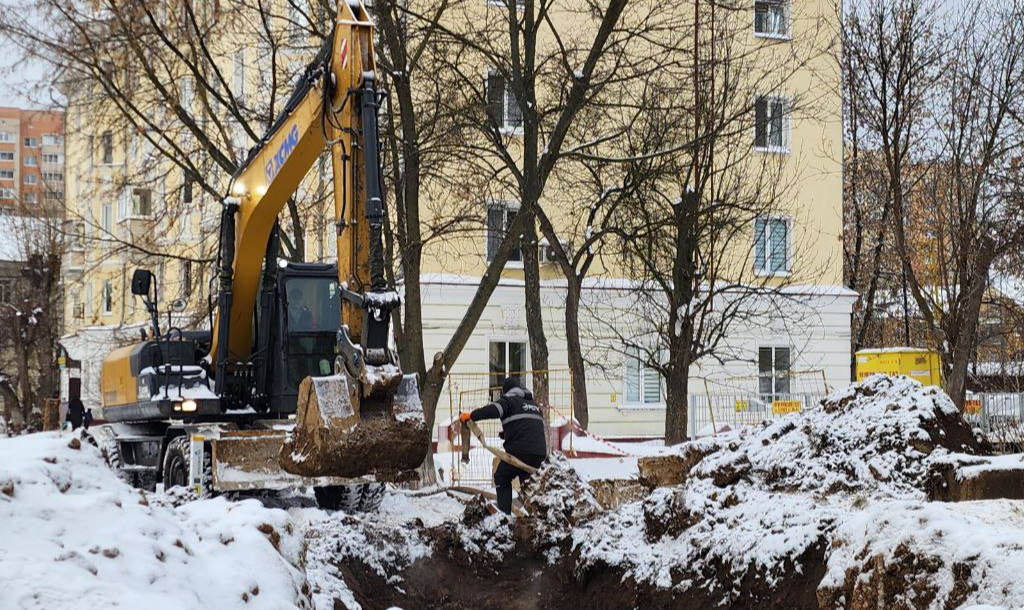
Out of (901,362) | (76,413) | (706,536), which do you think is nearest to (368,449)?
(706,536)

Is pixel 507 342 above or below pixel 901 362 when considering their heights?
above

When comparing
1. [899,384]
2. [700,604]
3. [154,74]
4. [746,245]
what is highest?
[154,74]

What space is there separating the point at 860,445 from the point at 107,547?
18.9ft

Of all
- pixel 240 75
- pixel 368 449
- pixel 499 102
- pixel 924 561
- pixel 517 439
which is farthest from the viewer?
pixel 240 75

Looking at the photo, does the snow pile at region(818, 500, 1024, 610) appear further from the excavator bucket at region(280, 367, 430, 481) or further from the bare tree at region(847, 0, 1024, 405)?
the bare tree at region(847, 0, 1024, 405)

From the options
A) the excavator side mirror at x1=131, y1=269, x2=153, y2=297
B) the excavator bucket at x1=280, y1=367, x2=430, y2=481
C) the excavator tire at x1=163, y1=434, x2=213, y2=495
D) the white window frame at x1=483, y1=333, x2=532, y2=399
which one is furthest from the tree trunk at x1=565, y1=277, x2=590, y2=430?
the excavator bucket at x1=280, y1=367, x2=430, y2=481

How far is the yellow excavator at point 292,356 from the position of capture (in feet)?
25.6

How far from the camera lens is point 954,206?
1745 cm

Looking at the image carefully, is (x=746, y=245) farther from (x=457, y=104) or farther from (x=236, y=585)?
(x=236, y=585)

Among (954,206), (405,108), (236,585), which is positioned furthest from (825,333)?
(236,585)

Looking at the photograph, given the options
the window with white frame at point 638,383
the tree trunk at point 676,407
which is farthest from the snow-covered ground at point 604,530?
the window with white frame at point 638,383

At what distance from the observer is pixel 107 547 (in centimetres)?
454

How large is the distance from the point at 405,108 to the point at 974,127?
9.18m

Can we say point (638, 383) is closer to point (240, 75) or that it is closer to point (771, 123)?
point (771, 123)
